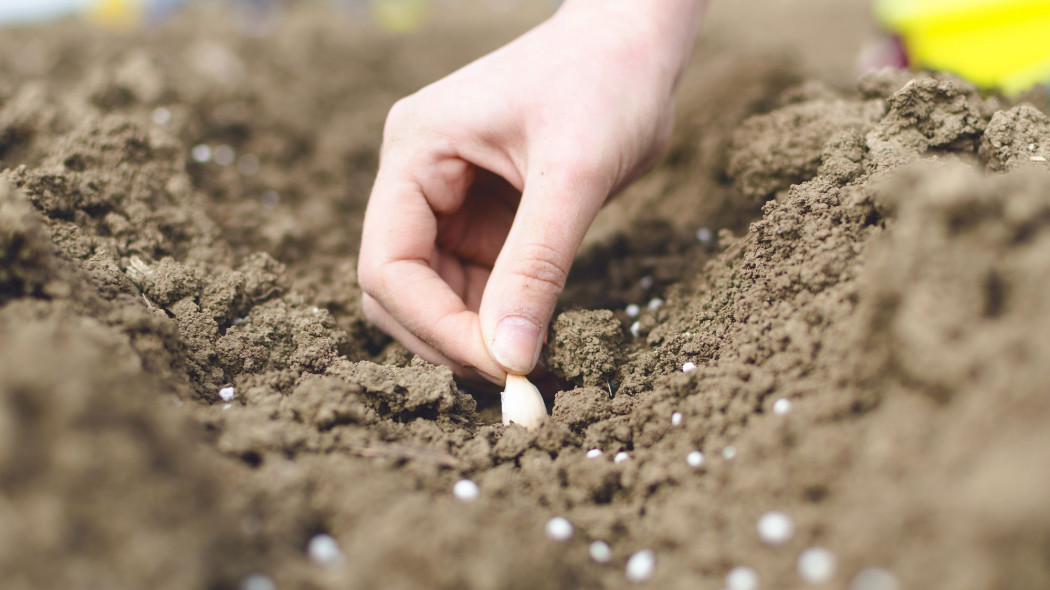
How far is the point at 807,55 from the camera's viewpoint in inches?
189

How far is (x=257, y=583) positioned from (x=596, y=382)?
854 millimetres

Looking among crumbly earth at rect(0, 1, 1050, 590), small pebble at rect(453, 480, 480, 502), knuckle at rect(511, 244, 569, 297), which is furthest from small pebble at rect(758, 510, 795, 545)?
knuckle at rect(511, 244, 569, 297)

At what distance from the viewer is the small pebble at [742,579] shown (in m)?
1.01

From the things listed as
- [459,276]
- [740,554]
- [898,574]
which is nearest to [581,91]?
[459,276]

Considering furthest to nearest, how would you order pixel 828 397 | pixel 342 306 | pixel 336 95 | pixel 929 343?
pixel 336 95, pixel 342 306, pixel 828 397, pixel 929 343

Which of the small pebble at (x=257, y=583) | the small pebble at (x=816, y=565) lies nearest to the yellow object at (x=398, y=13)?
the small pebble at (x=257, y=583)

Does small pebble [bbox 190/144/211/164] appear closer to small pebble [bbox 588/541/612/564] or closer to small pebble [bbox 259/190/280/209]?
small pebble [bbox 259/190/280/209]

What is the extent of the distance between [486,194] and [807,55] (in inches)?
141

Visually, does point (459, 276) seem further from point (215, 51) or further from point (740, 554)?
point (215, 51)

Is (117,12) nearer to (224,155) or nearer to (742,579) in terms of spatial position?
(224,155)

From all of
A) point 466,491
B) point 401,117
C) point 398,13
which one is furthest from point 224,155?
point 398,13

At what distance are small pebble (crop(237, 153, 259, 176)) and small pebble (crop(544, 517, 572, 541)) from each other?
6.58 feet

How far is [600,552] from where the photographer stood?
1199 millimetres

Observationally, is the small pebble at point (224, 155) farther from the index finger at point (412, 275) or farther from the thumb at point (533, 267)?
the thumb at point (533, 267)
